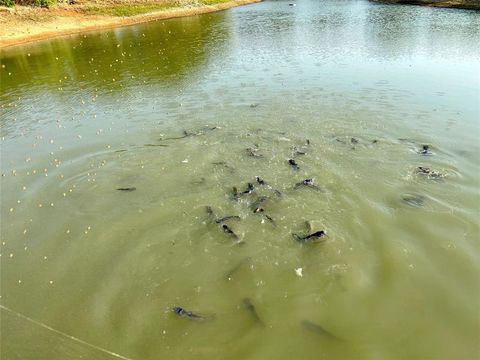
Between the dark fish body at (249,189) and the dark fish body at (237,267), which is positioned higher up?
the dark fish body at (249,189)

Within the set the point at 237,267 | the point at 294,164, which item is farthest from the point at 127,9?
the point at 237,267

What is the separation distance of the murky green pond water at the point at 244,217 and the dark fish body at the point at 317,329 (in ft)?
0.13

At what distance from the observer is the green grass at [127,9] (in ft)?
169

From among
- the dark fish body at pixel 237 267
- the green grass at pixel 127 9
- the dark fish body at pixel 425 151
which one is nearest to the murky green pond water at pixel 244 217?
the dark fish body at pixel 237 267

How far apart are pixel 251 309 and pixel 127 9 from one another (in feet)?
180

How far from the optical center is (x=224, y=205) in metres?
13.1

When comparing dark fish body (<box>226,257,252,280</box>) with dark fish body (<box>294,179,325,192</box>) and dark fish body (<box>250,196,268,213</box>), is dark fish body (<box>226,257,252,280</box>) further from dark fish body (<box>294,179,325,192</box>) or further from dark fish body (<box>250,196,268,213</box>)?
dark fish body (<box>294,179,325,192</box>)

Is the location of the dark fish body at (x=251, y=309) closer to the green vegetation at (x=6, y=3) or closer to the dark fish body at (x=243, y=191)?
the dark fish body at (x=243, y=191)

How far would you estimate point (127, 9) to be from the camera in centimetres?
5447

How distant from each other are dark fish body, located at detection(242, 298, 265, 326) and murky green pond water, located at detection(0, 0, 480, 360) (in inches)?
1.6

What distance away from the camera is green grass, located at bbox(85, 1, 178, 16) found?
5156 centimetres

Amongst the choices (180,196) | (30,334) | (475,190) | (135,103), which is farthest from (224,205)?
(135,103)

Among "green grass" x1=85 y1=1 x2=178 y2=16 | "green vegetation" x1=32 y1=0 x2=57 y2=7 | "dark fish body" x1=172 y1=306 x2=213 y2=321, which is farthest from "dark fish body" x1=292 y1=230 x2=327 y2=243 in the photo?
"green grass" x1=85 y1=1 x2=178 y2=16

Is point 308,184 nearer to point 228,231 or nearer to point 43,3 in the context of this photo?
point 228,231
